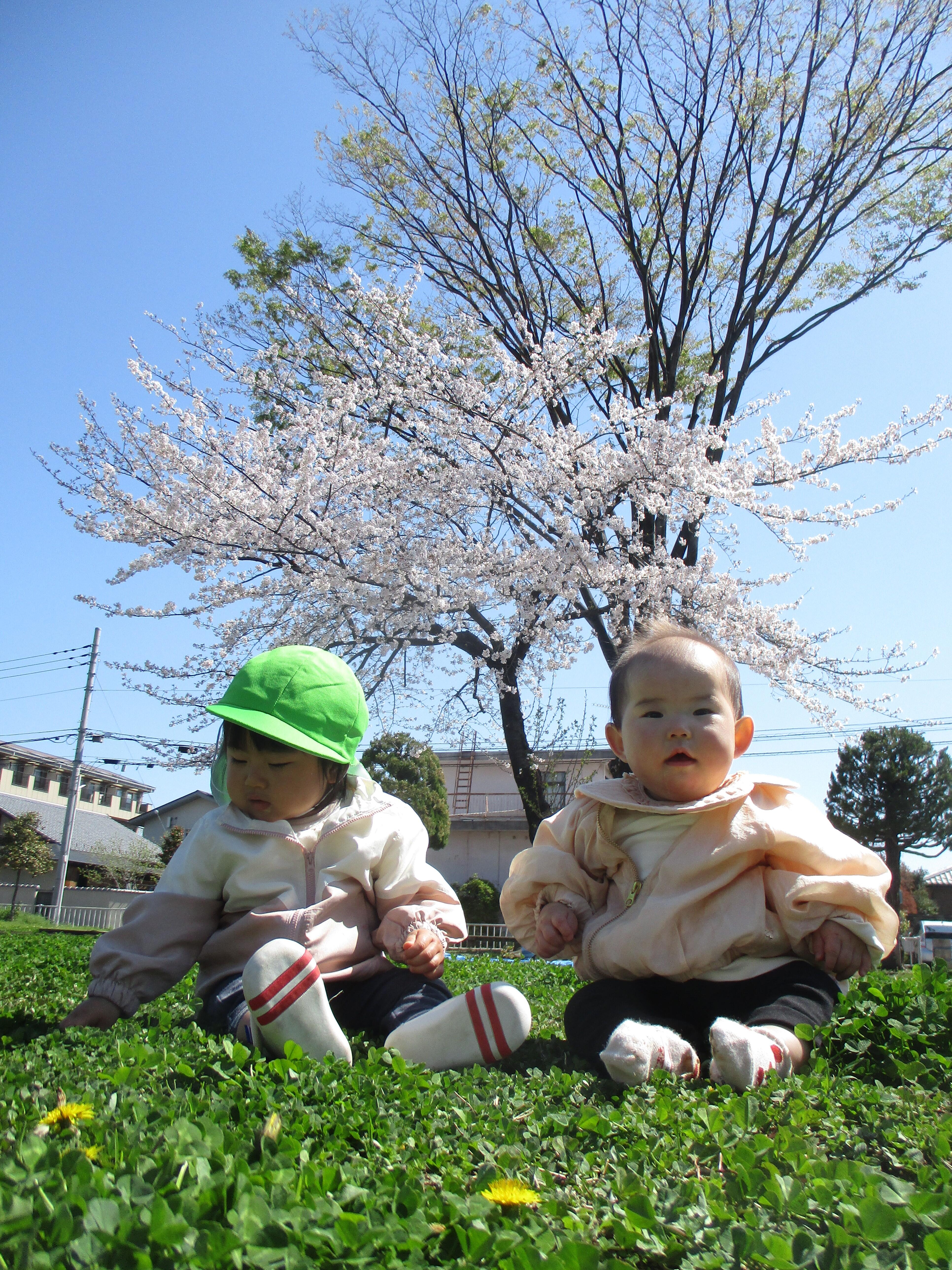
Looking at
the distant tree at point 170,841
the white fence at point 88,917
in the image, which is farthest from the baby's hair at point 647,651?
the white fence at point 88,917

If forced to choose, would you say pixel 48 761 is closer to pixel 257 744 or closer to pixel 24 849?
pixel 24 849

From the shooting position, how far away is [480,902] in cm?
1845

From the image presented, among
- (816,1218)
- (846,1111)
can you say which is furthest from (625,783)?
(816,1218)

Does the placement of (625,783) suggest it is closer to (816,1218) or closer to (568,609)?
(816,1218)

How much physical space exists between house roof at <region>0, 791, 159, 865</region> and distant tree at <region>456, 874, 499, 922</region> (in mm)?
15763

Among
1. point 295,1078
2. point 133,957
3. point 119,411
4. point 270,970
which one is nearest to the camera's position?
point 295,1078

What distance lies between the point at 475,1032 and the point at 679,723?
96 cm

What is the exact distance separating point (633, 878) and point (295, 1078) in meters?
1.11

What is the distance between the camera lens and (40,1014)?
7.86 ft

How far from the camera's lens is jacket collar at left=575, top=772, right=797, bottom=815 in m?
2.19

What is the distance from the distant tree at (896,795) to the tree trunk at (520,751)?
16884mm

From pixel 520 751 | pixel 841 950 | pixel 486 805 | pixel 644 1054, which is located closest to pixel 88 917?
pixel 486 805

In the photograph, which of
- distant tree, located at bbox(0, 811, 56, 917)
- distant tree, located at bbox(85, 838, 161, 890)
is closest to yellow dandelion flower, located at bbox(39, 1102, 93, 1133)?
distant tree, located at bbox(85, 838, 161, 890)

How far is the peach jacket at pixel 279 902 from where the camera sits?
2.20 m
